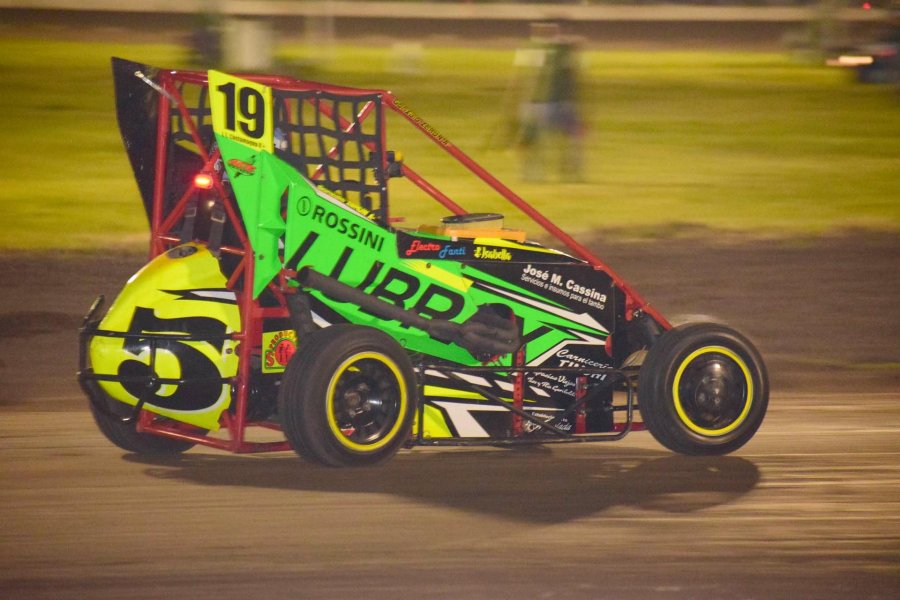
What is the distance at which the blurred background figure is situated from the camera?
16219 millimetres

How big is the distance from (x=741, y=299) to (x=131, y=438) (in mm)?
6461

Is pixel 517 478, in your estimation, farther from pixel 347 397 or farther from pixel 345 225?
pixel 345 225

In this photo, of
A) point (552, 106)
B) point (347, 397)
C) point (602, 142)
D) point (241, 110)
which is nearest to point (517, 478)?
point (347, 397)

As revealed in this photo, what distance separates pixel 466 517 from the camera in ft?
19.9

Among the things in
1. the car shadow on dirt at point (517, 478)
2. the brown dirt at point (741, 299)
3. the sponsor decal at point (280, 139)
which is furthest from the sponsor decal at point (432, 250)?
the brown dirt at point (741, 299)

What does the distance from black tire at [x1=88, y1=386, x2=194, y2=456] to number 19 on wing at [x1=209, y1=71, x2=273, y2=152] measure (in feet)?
4.68

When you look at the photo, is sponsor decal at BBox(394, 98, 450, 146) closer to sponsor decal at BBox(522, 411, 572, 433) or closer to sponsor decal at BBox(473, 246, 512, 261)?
sponsor decal at BBox(473, 246, 512, 261)

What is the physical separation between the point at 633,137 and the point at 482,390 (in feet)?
51.0

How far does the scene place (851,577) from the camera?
17.6 feet

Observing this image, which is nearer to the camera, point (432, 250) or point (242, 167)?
point (242, 167)

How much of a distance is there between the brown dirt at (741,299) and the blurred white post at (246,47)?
11514mm

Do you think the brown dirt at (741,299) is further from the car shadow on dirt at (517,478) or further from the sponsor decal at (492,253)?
the sponsor decal at (492,253)

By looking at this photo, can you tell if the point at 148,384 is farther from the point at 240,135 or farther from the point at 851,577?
the point at 851,577

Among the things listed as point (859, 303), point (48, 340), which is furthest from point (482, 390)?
point (859, 303)
